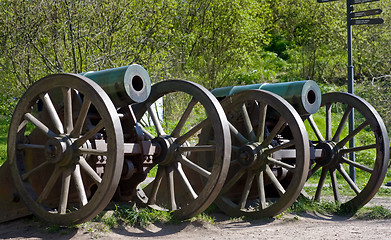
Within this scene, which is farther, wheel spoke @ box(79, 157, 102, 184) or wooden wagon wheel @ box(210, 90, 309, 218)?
wooden wagon wheel @ box(210, 90, 309, 218)

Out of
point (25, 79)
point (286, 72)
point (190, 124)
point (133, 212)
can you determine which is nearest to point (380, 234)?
point (133, 212)

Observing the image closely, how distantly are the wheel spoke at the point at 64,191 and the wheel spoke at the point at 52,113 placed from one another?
446 millimetres

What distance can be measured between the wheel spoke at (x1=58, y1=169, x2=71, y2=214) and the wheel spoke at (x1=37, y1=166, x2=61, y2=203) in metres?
0.11

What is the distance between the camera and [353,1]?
11156 mm

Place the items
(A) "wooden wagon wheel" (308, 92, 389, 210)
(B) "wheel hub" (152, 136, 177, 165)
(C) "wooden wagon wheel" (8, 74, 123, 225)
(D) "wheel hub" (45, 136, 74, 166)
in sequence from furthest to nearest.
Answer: (A) "wooden wagon wheel" (308, 92, 389, 210), (B) "wheel hub" (152, 136, 177, 165), (D) "wheel hub" (45, 136, 74, 166), (C) "wooden wagon wheel" (8, 74, 123, 225)

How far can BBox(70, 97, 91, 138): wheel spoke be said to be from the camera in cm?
607

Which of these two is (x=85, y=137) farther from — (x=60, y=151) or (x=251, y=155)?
(x=251, y=155)

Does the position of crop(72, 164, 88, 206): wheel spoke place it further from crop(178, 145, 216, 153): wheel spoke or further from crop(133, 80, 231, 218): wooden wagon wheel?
crop(178, 145, 216, 153): wheel spoke

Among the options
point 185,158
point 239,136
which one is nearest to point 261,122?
point 239,136

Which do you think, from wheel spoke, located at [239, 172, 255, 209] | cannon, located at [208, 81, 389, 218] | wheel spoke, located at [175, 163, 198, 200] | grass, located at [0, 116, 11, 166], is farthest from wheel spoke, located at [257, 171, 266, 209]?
grass, located at [0, 116, 11, 166]

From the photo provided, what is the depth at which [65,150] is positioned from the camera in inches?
240

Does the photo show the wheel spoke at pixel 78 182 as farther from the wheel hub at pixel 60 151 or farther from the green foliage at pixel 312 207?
A: the green foliage at pixel 312 207

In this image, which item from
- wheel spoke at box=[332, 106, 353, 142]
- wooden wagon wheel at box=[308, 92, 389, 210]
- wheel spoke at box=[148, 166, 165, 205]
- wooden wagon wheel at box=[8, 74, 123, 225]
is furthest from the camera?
wheel spoke at box=[332, 106, 353, 142]

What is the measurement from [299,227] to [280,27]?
22.2 meters
